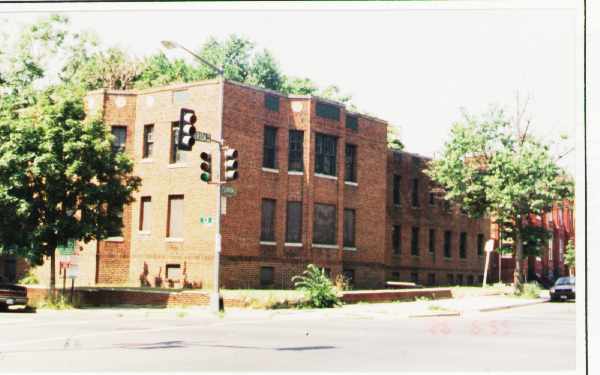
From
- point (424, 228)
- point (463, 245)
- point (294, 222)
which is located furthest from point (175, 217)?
point (463, 245)

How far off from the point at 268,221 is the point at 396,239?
12.8m

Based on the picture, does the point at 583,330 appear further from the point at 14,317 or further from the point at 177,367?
the point at 14,317

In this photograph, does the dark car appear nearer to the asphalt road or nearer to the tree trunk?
the tree trunk

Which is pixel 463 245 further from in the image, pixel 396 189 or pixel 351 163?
pixel 351 163

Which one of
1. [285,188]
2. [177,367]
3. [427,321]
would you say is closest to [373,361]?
[177,367]

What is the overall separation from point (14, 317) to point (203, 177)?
7634 mm

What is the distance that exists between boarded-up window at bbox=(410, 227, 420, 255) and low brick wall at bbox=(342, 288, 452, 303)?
9483 mm

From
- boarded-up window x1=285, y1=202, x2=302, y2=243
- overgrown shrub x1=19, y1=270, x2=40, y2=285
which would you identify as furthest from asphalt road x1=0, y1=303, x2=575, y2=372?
overgrown shrub x1=19, y1=270, x2=40, y2=285

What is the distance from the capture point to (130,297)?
28109mm

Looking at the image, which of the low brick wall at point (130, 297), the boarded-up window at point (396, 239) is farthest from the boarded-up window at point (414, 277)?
the low brick wall at point (130, 297)

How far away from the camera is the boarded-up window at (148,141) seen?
107 feet

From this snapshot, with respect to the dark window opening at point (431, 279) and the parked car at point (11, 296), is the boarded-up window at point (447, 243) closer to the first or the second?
the dark window opening at point (431, 279)

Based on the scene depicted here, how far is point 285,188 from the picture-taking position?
32.7 m

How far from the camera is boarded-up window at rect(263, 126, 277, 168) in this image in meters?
32.4
